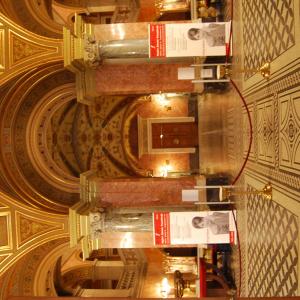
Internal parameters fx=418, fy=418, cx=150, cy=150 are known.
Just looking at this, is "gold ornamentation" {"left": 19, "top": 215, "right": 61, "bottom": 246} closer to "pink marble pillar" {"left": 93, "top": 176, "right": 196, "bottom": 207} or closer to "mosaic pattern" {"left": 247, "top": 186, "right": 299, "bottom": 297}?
Answer: "pink marble pillar" {"left": 93, "top": 176, "right": 196, "bottom": 207}

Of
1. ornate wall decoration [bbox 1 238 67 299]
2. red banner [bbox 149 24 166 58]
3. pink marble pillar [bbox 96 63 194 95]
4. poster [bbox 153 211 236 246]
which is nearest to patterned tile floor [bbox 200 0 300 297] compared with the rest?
poster [bbox 153 211 236 246]

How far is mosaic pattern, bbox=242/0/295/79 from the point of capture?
4191mm

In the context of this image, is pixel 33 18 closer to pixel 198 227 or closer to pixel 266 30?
pixel 266 30

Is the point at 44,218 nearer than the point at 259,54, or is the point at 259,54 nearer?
the point at 259,54

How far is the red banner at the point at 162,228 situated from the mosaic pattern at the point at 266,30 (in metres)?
2.33

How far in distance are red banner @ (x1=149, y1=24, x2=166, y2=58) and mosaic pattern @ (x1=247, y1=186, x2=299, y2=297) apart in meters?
2.32

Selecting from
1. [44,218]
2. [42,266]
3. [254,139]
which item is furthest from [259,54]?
[42,266]

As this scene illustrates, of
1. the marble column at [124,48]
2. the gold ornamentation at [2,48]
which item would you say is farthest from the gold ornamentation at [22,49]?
the marble column at [124,48]

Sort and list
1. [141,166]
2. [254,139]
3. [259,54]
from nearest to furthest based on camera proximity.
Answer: [259,54], [254,139], [141,166]

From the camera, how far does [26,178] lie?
866 centimetres

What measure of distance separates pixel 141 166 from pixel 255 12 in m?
5.71

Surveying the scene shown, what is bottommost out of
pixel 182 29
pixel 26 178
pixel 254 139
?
pixel 26 178

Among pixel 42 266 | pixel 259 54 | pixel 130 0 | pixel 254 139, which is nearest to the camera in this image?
pixel 259 54

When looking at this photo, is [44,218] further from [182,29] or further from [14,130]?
[182,29]
